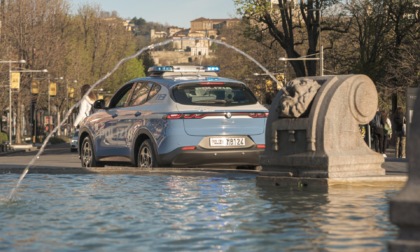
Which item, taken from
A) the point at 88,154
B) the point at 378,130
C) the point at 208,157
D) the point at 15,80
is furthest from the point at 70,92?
the point at 208,157

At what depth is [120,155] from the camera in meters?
18.2

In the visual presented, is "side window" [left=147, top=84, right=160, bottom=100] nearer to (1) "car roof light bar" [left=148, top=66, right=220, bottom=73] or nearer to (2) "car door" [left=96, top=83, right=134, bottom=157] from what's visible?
(2) "car door" [left=96, top=83, right=134, bottom=157]

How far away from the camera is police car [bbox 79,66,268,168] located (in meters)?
16.8

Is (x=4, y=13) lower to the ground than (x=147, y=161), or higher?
higher

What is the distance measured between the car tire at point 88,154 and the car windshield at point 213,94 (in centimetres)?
275

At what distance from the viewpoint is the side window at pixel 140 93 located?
18031mm

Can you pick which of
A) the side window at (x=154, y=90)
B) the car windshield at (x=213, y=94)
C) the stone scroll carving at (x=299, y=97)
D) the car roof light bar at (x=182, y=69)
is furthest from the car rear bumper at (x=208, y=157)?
the stone scroll carving at (x=299, y=97)

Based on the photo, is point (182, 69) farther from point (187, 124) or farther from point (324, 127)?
point (324, 127)

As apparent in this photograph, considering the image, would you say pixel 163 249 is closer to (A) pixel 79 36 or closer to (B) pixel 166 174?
(B) pixel 166 174

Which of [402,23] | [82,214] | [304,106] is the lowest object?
[82,214]

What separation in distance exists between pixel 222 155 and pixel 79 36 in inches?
4179

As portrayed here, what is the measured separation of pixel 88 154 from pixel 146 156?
2.60 m

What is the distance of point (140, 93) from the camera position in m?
18.2

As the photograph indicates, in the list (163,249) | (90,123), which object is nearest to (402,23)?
(90,123)
